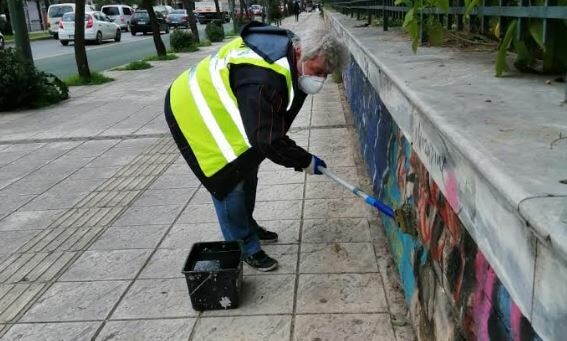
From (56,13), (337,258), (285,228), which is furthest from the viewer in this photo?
(56,13)

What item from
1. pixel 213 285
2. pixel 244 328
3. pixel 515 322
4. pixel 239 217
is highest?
pixel 515 322

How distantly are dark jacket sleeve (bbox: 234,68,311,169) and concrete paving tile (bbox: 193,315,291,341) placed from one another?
2.82 ft

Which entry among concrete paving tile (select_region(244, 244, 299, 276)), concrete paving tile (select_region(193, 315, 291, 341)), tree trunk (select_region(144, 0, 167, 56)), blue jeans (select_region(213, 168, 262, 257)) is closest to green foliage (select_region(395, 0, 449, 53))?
blue jeans (select_region(213, 168, 262, 257))

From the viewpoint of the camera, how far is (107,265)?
400cm

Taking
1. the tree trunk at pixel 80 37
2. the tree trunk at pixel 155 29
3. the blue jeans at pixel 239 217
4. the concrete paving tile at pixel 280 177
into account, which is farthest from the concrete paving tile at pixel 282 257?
the tree trunk at pixel 155 29

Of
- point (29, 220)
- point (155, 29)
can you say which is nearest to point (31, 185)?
point (29, 220)

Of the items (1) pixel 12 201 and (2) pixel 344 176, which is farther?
(2) pixel 344 176

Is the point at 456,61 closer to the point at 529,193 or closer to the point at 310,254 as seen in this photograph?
the point at 310,254

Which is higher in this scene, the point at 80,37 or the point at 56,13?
the point at 56,13

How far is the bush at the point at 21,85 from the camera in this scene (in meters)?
10.1

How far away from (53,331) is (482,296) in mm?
2407

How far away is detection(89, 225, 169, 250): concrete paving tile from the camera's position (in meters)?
4.31

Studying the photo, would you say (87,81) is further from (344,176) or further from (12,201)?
(344,176)

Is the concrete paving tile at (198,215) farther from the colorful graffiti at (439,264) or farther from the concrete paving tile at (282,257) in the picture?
the colorful graffiti at (439,264)
